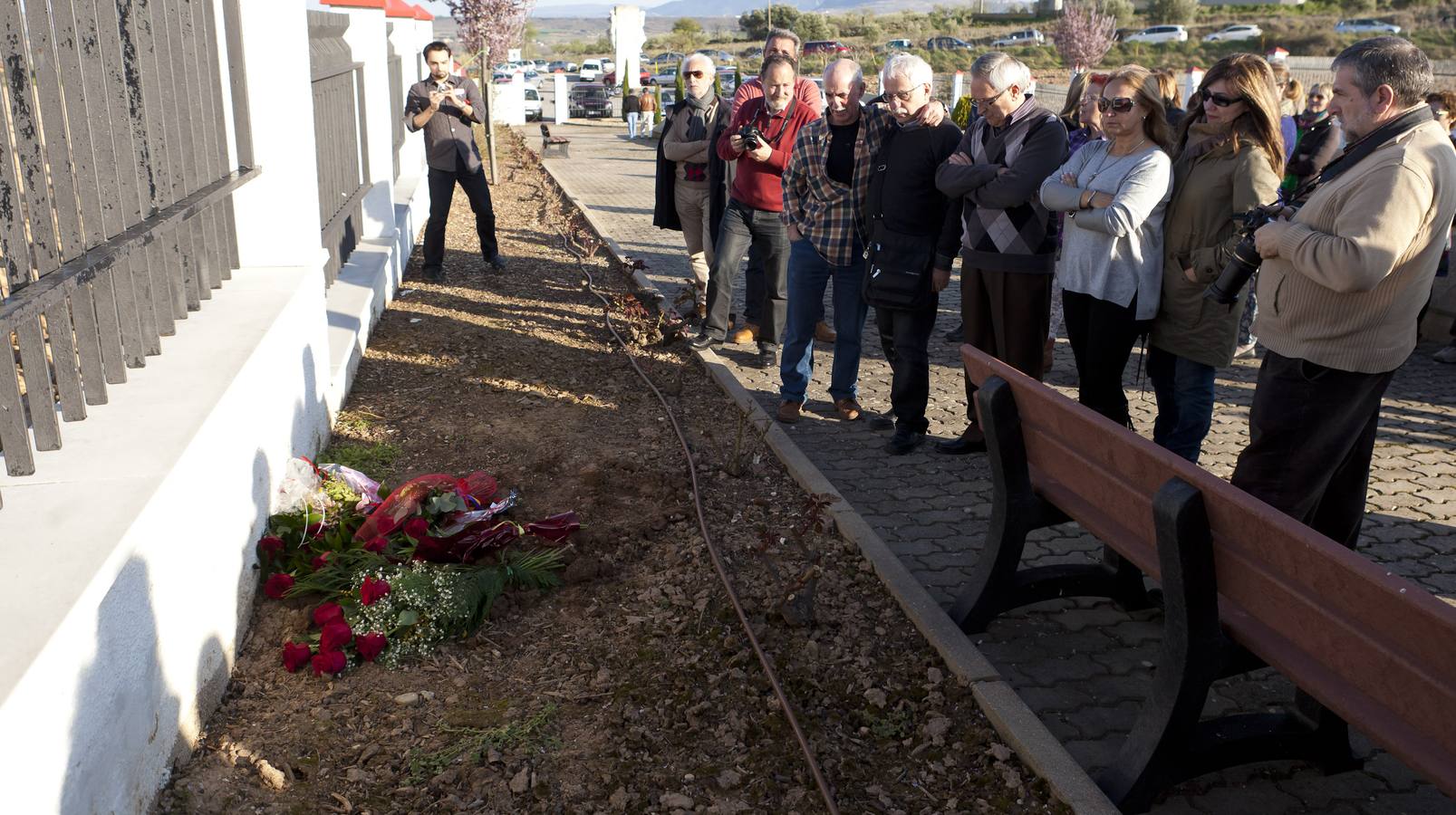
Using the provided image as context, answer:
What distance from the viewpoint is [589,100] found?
4041cm

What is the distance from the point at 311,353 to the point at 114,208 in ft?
7.13

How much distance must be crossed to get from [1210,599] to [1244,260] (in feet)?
4.87

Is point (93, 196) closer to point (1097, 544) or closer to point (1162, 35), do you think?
point (1097, 544)

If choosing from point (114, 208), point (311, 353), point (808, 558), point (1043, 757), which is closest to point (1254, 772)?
point (1043, 757)

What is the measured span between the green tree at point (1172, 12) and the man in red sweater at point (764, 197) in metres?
74.3

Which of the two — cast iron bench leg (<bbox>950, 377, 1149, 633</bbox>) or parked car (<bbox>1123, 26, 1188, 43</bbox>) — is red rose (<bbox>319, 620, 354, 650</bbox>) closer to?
cast iron bench leg (<bbox>950, 377, 1149, 633</bbox>)

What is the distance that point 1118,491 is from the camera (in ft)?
11.4

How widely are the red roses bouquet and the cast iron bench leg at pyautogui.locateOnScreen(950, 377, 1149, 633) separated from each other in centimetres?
166

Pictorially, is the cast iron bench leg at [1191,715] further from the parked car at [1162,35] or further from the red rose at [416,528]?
the parked car at [1162,35]

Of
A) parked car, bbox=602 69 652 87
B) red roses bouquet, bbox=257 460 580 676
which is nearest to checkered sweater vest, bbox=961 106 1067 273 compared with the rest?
red roses bouquet, bbox=257 460 580 676

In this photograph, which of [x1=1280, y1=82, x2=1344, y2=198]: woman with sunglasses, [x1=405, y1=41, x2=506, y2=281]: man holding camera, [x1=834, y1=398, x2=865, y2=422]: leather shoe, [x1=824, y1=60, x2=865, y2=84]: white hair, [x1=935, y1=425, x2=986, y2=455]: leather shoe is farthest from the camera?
[x1=405, y1=41, x2=506, y2=281]: man holding camera

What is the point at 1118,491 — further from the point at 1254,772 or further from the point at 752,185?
the point at 752,185

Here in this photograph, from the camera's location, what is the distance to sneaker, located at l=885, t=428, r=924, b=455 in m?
6.24

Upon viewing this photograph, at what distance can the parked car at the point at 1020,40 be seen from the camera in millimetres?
67750
